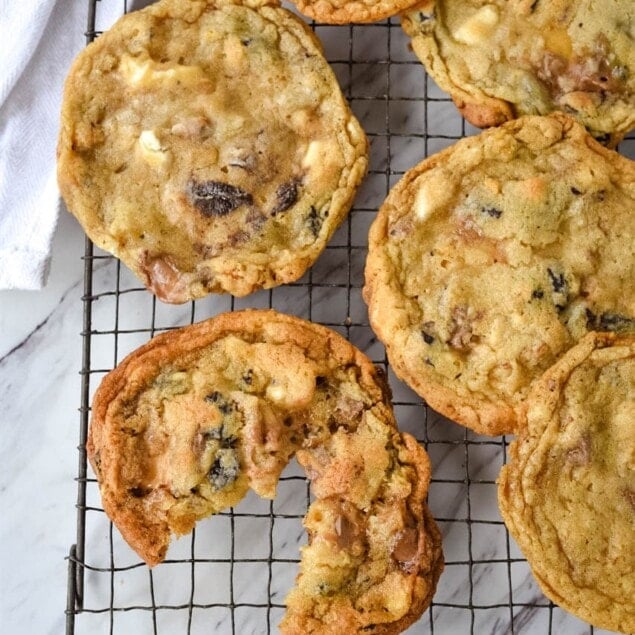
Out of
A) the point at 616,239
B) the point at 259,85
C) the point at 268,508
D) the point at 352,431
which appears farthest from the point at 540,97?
the point at 268,508

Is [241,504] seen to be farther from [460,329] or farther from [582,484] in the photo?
[582,484]

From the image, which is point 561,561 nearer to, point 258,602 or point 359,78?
point 258,602

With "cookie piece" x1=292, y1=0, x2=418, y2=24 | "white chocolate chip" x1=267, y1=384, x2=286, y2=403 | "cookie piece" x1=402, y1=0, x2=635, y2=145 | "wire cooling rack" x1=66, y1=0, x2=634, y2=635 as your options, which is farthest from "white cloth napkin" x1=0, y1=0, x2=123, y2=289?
"cookie piece" x1=402, y1=0, x2=635, y2=145

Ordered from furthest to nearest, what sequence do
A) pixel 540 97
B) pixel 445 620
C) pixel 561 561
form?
1. pixel 445 620
2. pixel 540 97
3. pixel 561 561

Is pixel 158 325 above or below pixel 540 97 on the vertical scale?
below

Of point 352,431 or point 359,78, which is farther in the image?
point 359,78

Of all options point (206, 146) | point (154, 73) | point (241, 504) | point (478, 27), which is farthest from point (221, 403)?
point (478, 27)

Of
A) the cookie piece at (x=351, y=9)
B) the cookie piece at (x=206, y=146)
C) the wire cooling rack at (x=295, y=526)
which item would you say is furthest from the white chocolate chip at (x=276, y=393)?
the cookie piece at (x=351, y=9)
